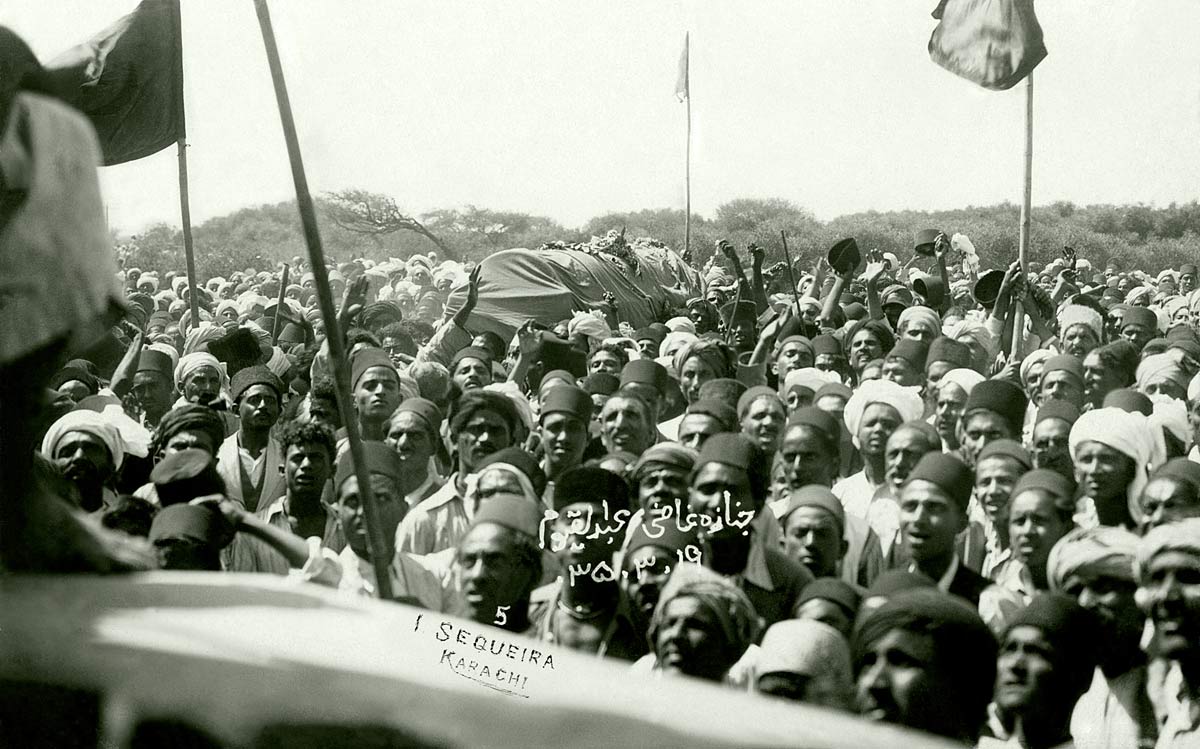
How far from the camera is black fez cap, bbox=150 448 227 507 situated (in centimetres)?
314

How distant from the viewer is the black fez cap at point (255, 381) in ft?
15.1

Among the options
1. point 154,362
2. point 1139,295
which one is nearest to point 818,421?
point 154,362

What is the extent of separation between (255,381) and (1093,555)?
3225 millimetres

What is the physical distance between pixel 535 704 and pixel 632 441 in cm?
268

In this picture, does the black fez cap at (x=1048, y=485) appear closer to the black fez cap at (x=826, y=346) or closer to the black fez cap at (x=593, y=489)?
the black fez cap at (x=593, y=489)

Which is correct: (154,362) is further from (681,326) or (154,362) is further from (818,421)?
(681,326)

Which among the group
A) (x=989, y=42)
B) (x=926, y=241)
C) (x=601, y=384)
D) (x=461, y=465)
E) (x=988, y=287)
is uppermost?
(x=989, y=42)

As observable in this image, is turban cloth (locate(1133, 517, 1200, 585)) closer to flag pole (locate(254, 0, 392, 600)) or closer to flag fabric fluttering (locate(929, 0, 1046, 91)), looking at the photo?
flag fabric fluttering (locate(929, 0, 1046, 91))

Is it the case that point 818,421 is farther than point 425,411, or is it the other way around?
point 425,411

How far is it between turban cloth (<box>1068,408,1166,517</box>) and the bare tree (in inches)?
87.5

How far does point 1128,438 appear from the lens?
3.30m

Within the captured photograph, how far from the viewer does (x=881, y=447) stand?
13.6ft

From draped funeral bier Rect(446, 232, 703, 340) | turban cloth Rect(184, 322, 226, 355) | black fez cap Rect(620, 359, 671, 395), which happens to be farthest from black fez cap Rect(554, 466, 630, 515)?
draped funeral bier Rect(446, 232, 703, 340)

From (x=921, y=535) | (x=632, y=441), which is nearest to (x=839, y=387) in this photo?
(x=632, y=441)
